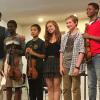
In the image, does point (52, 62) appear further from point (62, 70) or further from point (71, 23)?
point (71, 23)

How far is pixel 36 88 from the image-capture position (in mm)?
3902

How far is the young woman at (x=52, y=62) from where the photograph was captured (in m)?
3.63

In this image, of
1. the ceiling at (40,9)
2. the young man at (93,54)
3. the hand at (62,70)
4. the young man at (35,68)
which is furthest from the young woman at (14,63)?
the ceiling at (40,9)

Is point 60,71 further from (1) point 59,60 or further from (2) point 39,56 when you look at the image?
(2) point 39,56

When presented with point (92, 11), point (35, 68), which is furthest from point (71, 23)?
point (35, 68)

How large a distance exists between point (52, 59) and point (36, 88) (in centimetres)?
52

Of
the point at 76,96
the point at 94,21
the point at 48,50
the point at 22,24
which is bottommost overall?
the point at 76,96

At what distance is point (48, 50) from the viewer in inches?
147

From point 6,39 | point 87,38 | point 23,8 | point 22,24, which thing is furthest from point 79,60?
point 22,24

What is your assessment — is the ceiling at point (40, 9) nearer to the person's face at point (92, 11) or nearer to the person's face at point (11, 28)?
the person's face at point (11, 28)

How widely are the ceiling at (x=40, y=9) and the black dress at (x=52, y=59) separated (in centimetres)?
422

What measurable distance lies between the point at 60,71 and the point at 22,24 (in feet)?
27.4

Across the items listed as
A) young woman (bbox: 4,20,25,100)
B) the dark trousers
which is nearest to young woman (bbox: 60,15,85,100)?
the dark trousers

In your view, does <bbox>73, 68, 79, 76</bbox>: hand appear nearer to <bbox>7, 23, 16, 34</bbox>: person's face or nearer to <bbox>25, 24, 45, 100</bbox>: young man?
<bbox>25, 24, 45, 100</bbox>: young man
